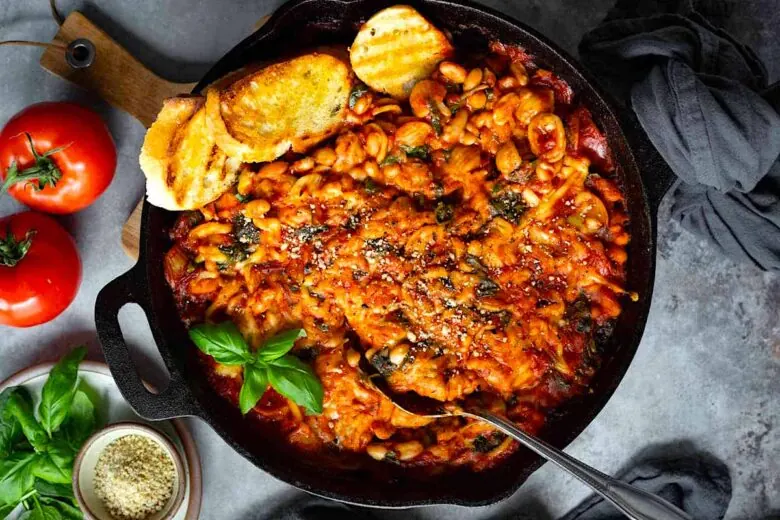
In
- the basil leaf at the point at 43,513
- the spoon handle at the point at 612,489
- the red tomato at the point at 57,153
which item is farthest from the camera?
the basil leaf at the point at 43,513

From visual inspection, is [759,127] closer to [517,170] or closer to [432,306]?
[517,170]

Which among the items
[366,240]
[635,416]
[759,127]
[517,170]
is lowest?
[635,416]

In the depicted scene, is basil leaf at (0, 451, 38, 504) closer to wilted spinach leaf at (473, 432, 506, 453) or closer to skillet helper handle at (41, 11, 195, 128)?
skillet helper handle at (41, 11, 195, 128)

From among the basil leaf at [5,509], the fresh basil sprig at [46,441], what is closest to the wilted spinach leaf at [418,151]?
the fresh basil sprig at [46,441]

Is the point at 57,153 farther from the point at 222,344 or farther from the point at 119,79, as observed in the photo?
the point at 222,344

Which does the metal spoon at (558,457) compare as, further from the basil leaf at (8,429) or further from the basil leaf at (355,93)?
the basil leaf at (8,429)

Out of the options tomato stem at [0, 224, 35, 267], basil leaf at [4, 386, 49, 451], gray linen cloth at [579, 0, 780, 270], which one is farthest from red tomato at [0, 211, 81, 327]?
gray linen cloth at [579, 0, 780, 270]

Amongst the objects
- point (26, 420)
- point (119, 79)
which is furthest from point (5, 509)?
point (119, 79)

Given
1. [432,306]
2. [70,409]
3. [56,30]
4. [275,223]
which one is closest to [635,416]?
[432,306]
